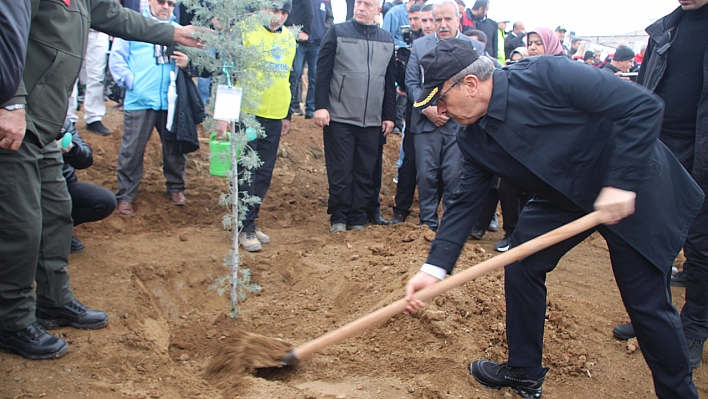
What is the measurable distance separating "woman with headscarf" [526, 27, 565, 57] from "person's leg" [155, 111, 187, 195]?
13.2ft

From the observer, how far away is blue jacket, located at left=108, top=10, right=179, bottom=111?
588cm

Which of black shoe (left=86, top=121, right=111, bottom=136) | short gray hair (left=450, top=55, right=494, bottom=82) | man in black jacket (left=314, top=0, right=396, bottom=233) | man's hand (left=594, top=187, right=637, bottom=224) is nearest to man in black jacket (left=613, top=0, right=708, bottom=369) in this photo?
man's hand (left=594, top=187, right=637, bottom=224)

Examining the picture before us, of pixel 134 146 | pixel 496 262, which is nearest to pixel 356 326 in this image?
pixel 496 262

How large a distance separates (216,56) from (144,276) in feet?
6.26

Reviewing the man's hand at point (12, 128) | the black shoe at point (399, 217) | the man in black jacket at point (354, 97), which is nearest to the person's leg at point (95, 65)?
the man in black jacket at point (354, 97)

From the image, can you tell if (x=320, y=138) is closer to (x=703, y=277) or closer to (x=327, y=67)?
(x=327, y=67)

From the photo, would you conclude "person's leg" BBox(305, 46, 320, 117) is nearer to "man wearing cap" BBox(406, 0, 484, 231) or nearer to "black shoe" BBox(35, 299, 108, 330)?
"man wearing cap" BBox(406, 0, 484, 231)

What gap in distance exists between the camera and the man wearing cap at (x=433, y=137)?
575cm

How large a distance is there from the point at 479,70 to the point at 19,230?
252cm

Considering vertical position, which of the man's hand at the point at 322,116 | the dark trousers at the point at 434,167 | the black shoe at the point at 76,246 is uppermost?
the man's hand at the point at 322,116

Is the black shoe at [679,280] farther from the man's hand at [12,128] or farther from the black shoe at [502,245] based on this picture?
the man's hand at [12,128]

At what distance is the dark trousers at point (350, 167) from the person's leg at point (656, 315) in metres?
3.50

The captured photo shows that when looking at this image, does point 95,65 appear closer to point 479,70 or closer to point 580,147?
point 479,70

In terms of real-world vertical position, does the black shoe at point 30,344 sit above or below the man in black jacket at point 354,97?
below
